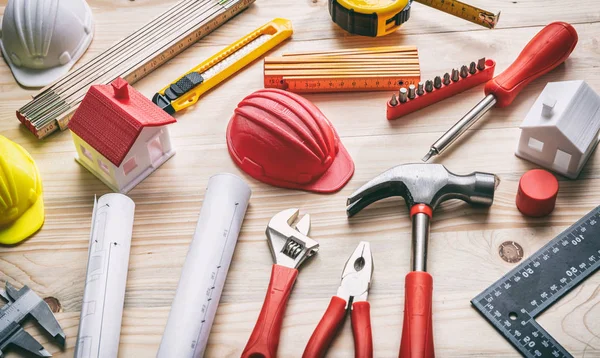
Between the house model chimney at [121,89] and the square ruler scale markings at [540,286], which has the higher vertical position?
the house model chimney at [121,89]

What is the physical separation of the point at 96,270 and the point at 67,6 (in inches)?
28.7

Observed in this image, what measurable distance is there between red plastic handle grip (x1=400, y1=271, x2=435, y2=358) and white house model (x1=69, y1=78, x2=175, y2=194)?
0.60 meters

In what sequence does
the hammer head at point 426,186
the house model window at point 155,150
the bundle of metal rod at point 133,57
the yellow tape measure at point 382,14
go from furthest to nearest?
the yellow tape measure at point 382,14 → the bundle of metal rod at point 133,57 → the house model window at point 155,150 → the hammer head at point 426,186

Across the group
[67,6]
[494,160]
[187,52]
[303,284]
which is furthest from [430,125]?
[67,6]

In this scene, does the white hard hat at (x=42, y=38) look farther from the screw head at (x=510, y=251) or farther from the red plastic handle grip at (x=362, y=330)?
the screw head at (x=510, y=251)

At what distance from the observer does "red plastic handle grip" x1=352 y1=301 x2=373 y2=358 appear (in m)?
1.30

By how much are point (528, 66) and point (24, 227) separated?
1.15 metres

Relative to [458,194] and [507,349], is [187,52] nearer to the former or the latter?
[458,194]

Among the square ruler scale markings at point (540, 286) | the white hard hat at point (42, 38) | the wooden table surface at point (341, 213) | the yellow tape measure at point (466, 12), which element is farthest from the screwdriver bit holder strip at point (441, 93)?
the white hard hat at point (42, 38)

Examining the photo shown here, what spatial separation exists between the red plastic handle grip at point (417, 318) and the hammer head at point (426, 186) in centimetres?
19

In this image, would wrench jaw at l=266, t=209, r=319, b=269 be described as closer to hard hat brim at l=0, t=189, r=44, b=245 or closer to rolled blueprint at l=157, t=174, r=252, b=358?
rolled blueprint at l=157, t=174, r=252, b=358

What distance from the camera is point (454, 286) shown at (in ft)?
4.65

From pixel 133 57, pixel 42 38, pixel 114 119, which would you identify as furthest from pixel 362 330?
pixel 42 38

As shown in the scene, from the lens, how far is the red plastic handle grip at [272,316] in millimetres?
1293
